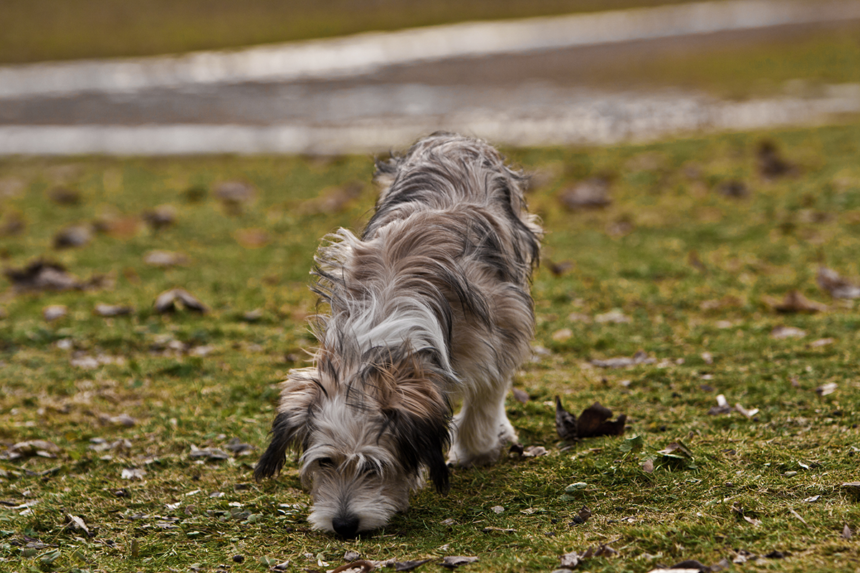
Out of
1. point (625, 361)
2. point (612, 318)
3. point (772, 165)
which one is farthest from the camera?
point (772, 165)

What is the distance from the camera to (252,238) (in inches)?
449

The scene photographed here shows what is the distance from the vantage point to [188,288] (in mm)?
9570

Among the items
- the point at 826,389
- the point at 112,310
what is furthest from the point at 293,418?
the point at 112,310

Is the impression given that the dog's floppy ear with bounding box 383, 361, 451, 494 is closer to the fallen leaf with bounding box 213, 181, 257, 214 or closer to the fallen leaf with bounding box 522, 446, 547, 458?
the fallen leaf with bounding box 522, 446, 547, 458

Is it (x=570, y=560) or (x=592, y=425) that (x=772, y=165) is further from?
(x=570, y=560)

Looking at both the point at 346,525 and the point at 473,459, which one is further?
the point at 473,459

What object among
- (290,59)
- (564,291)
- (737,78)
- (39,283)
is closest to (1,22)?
(290,59)

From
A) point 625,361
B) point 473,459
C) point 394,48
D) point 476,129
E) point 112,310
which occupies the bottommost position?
point 473,459

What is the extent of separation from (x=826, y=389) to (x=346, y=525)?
3516 millimetres

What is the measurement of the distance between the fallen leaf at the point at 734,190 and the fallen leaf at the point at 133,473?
9035 mm

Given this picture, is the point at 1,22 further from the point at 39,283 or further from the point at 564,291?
the point at 564,291

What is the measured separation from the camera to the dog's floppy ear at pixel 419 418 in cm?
448

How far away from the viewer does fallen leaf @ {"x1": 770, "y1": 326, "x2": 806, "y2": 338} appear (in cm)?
720

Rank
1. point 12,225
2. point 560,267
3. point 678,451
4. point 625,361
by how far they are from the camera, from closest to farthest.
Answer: point 678,451 < point 625,361 < point 560,267 < point 12,225
